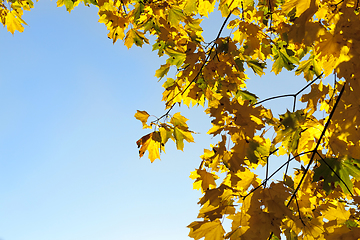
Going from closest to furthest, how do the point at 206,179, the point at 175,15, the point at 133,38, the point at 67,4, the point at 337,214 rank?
the point at 337,214
the point at 206,179
the point at 175,15
the point at 133,38
the point at 67,4

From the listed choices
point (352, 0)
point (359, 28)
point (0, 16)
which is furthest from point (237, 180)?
point (0, 16)

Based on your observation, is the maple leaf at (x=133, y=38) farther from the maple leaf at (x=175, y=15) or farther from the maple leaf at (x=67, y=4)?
the maple leaf at (x=67, y=4)

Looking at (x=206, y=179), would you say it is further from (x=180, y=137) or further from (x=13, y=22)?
(x=13, y=22)

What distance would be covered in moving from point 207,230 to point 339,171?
0.81m

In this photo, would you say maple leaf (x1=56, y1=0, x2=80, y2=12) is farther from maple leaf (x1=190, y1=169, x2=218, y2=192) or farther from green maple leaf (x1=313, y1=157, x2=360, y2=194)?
green maple leaf (x1=313, y1=157, x2=360, y2=194)

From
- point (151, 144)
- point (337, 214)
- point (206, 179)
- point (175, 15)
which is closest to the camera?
point (337, 214)

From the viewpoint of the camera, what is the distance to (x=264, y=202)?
1.47 meters

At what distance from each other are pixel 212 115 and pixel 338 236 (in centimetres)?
94

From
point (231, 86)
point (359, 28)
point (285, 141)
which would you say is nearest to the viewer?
point (359, 28)

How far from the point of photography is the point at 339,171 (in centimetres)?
146

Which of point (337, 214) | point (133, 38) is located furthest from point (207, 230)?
point (133, 38)

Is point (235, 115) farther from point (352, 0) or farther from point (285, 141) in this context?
point (352, 0)

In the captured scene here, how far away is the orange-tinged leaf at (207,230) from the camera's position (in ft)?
5.03

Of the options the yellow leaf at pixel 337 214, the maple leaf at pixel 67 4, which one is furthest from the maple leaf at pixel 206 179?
the maple leaf at pixel 67 4
